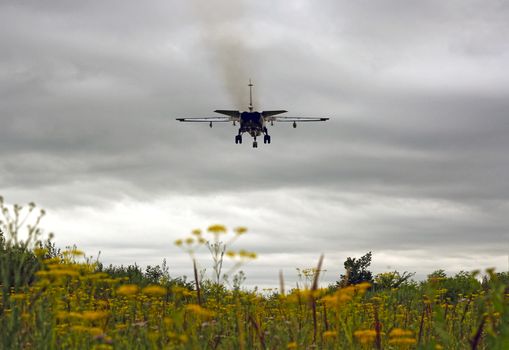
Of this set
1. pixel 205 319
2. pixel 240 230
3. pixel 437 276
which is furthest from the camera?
pixel 437 276

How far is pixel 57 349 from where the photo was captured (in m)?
6.95

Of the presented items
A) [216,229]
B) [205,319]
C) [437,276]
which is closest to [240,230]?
[216,229]

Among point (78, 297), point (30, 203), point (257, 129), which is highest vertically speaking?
point (257, 129)

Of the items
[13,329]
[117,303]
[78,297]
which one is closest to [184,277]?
[117,303]

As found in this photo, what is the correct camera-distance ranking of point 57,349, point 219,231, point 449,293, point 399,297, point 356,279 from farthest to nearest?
point 356,279 < point 449,293 < point 399,297 < point 57,349 < point 219,231

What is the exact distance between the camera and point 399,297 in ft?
56.1

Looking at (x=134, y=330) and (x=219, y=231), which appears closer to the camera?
(x=219, y=231)

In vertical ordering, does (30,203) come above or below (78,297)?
above

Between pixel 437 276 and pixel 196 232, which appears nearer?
pixel 196 232

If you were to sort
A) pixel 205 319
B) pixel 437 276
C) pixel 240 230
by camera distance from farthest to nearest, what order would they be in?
pixel 437 276 → pixel 205 319 → pixel 240 230

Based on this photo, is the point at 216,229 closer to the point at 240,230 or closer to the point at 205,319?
the point at 240,230

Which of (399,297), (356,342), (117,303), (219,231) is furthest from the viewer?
(399,297)

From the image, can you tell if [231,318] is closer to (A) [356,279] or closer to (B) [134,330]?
(B) [134,330]

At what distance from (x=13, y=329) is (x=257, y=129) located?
42509mm
